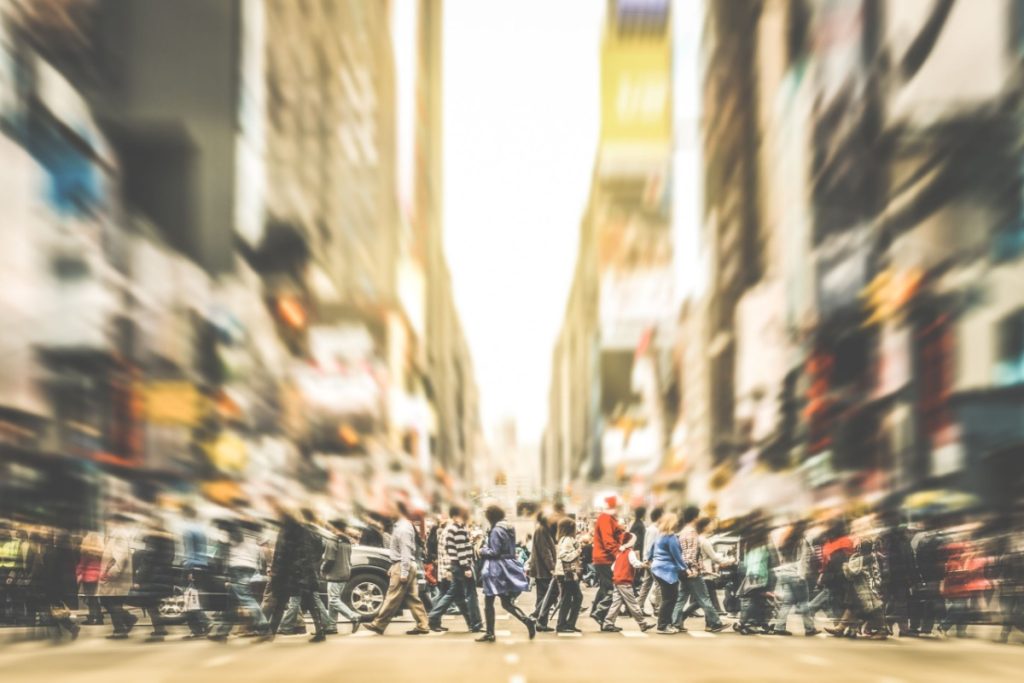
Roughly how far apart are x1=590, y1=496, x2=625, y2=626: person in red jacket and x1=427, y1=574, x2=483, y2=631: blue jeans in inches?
70.4

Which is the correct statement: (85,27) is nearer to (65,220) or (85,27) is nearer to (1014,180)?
(65,220)

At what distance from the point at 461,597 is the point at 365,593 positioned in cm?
226

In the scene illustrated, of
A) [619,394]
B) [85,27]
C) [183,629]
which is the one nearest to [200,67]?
[85,27]

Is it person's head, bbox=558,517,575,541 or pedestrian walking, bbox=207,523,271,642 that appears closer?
pedestrian walking, bbox=207,523,271,642

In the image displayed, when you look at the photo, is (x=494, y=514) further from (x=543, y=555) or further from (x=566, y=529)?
(x=566, y=529)

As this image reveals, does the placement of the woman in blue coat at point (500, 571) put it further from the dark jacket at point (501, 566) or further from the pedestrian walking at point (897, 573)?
the pedestrian walking at point (897, 573)

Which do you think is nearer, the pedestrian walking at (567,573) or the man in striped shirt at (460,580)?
the pedestrian walking at (567,573)

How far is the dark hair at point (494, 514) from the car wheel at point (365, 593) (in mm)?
3879

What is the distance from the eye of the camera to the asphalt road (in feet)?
40.6

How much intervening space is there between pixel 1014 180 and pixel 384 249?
7107 centimetres

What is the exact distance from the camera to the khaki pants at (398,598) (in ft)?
56.4

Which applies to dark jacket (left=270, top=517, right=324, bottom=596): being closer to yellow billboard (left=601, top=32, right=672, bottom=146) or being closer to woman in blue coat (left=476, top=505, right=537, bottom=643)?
woman in blue coat (left=476, top=505, right=537, bottom=643)

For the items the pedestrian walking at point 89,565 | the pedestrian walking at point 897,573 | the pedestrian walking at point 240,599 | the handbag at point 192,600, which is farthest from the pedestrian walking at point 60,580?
the pedestrian walking at point 897,573

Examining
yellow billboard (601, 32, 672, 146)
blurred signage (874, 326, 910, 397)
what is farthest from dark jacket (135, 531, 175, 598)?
yellow billboard (601, 32, 672, 146)
